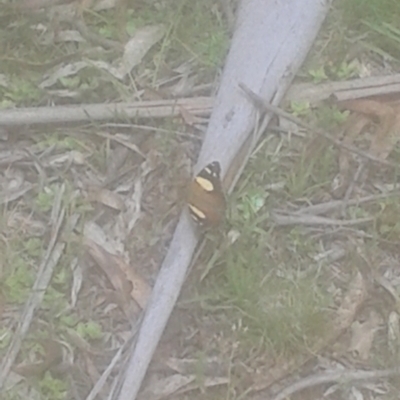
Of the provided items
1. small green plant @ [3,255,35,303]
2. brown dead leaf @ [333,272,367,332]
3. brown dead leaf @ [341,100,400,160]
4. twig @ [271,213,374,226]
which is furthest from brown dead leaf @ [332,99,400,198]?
small green plant @ [3,255,35,303]

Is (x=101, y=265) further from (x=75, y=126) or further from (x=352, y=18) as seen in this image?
(x=352, y=18)

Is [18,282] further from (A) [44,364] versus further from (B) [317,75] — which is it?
(B) [317,75]

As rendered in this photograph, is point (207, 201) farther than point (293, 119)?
No

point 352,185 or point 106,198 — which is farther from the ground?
point 352,185

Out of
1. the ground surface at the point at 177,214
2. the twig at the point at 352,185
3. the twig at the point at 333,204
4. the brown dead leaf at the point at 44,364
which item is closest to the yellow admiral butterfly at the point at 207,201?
the ground surface at the point at 177,214

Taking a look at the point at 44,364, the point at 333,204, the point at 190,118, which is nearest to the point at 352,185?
the point at 333,204

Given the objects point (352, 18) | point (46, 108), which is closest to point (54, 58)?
point (46, 108)
